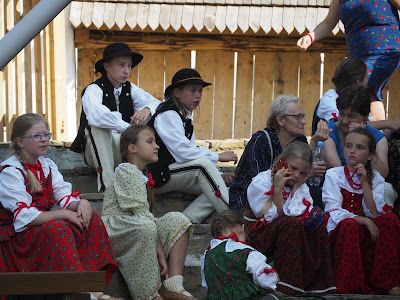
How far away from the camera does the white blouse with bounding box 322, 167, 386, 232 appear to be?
201 inches

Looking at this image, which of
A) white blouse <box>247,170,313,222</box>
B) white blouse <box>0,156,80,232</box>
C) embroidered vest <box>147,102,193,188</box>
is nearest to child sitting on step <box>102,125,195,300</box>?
white blouse <box>0,156,80,232</box>

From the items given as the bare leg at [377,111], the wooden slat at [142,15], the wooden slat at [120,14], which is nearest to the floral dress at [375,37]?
the bare leg at [377,111]

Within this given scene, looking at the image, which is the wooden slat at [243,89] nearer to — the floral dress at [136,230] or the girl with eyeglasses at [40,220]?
the floral dress at [136,230]

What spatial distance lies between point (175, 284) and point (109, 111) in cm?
172

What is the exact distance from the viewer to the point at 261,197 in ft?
16.3

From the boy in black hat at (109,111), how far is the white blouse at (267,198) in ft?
4.72

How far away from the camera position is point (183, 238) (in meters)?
4.93

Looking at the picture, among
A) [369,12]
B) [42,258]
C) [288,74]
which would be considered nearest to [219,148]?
[369,12]

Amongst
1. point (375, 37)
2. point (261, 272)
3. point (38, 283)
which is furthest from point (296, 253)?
point (375, 37)

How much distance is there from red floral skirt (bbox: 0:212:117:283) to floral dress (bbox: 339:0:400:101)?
2.74 metres

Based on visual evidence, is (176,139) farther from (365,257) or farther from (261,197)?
(365,257)

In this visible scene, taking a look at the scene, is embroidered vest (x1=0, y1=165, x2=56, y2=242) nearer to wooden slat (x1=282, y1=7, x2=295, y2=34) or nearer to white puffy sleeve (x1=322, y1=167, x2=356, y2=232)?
white puffy sleeve (x1=322, y1=167, x2=356, y2=232)

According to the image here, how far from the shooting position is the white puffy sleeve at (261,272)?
4.32 m

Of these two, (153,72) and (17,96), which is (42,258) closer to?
(17,96)
